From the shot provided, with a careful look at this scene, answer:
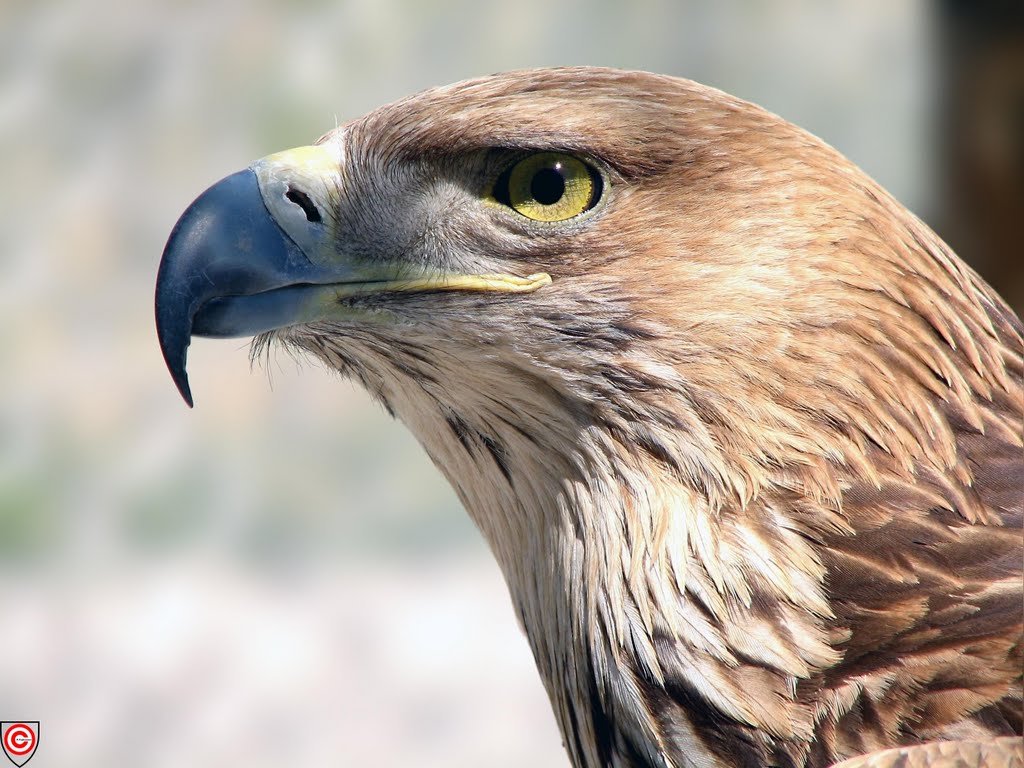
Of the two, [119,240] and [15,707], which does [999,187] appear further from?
[15,707]

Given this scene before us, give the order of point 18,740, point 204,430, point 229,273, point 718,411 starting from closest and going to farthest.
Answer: point 718,411 → point 229,273 → point 18,740 → point 204,430

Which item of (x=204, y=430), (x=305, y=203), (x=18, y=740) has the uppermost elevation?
(x=204, y=430)

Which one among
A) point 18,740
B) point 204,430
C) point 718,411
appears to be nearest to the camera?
point 718,411

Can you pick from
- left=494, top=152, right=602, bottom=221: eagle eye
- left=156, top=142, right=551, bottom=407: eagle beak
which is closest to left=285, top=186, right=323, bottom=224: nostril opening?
left=156, top=142, right=551, bottom=407: eagle beak

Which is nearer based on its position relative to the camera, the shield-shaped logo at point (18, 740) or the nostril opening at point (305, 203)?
the nostril opening at point (305, 203)

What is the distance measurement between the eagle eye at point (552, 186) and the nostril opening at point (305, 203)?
328 millimetres

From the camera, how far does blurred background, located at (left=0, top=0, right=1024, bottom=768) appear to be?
16.6 feet

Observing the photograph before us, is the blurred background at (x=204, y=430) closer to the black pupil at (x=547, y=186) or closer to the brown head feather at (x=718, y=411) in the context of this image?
the brown head feather at (x=718, y=411)

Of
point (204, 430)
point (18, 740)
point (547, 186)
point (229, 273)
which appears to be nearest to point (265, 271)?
point (229, 273)

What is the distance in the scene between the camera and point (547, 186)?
1.91 metres

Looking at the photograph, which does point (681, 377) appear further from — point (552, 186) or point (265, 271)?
point (265, 271)

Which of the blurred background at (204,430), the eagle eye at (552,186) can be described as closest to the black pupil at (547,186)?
the eagle eye at (552,186)

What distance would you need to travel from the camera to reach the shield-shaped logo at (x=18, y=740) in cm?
436

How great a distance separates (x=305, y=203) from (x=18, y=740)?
10.8 ft
